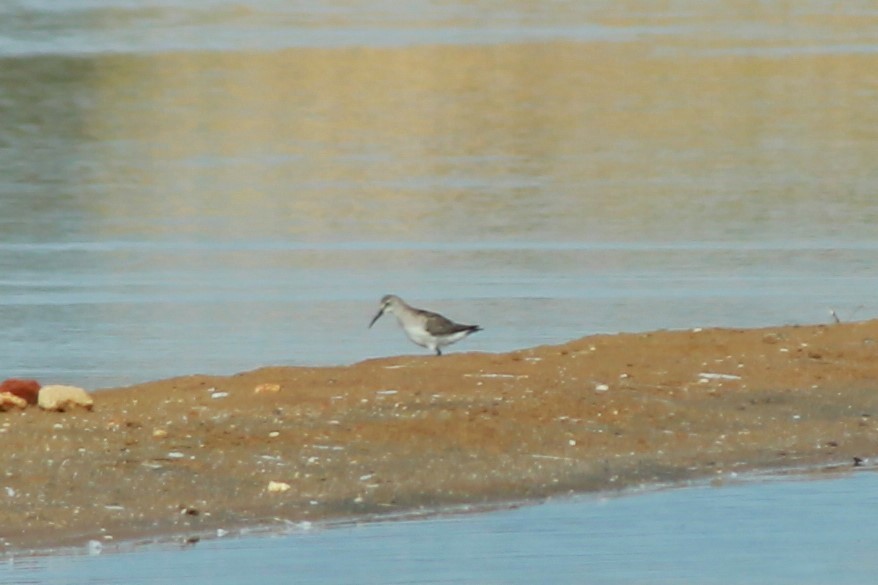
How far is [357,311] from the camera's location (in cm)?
1527

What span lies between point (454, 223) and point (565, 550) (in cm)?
1294

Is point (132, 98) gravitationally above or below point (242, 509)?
above

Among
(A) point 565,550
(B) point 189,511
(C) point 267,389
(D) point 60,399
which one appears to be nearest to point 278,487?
(B) point 189,511

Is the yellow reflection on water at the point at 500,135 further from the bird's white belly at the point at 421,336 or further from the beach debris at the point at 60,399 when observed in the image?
the beach debris at the point at 60,399

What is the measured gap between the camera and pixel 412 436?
9156 millimetres

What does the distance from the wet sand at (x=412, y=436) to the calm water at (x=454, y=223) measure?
1.53ft

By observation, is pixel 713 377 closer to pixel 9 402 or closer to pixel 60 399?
pixel 60 399

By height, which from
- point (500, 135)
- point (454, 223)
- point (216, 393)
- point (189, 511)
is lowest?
point (189, 511)

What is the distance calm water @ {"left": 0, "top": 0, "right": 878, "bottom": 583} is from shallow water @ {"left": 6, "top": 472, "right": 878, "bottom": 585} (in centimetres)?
2

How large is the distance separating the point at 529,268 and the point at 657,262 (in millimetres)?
1028

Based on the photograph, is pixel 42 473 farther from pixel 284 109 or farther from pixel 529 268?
pixel 284 109

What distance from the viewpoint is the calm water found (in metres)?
7.62

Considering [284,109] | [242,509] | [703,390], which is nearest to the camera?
[242,509]

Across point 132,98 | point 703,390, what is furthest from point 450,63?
point 703,390
